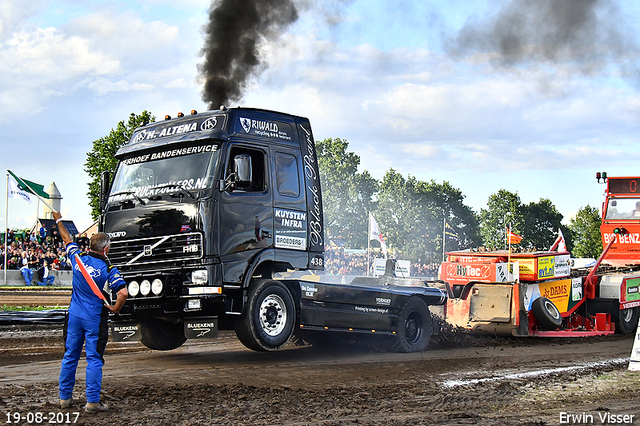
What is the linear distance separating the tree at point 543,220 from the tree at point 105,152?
2063 inches

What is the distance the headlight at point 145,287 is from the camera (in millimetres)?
8898

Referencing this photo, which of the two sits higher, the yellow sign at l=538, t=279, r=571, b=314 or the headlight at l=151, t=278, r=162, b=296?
the headlight at l=151, t=278, r=162, b=296

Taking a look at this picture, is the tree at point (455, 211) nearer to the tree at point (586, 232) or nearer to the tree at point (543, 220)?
the tree at point (543, 220)

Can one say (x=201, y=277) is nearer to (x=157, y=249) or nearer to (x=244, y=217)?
(x=157, y=249)

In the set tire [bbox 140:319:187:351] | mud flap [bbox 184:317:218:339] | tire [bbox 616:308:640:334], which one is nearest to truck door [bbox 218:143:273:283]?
mud flap [bbox 184:317:218:339]

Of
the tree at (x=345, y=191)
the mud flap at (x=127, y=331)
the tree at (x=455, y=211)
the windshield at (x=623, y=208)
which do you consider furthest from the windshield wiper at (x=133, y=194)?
the tree at (x=455, y=211)

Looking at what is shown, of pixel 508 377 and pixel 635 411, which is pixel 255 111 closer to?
pixel 508 377

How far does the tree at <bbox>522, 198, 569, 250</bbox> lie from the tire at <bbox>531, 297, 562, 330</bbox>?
219 ft

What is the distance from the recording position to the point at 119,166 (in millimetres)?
10016

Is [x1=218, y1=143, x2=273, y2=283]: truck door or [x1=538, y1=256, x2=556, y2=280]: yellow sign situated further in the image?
[x1=538, y1=256, x2=556, y2=280]: yellow sign

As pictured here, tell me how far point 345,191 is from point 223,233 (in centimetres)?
5462

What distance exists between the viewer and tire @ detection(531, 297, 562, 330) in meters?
12.7

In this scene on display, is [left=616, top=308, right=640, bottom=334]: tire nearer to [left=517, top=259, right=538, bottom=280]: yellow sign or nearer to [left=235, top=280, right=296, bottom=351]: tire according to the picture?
[left=517, top=259, right=538, bottom=280]: yellow sign

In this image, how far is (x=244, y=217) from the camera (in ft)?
30.1
